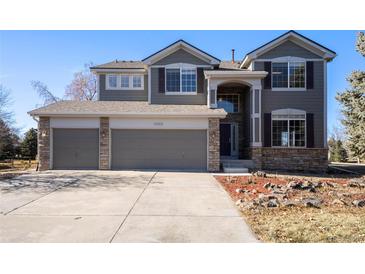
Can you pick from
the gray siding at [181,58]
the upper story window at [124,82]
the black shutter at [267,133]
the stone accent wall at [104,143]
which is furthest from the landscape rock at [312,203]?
the upper story window at [124,82]

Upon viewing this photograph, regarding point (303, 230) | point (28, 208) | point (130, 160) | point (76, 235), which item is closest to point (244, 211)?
point (303, 230)

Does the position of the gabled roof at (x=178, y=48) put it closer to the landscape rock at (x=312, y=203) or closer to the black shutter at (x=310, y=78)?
the black shutter at (x=310, y=78)

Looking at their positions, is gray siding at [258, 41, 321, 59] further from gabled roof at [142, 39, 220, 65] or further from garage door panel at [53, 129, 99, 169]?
garage door panel at [53, 129, 99, 169]

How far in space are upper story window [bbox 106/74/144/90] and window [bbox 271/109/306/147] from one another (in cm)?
893

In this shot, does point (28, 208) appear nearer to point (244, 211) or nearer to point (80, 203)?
point (80, 203)

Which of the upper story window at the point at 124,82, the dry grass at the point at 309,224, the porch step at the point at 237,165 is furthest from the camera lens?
the upper story window at the point at 124,82

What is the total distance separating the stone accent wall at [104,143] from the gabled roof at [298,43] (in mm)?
A: 9168

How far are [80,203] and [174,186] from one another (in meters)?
3.47

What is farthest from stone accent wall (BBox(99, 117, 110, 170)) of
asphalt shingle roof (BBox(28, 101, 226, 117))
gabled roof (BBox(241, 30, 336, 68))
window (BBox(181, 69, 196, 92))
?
gabled roof (BBox(241, 30, 336, 68))

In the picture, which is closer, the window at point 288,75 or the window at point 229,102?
the window at point 288,75

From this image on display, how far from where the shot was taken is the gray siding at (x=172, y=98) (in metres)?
15.4

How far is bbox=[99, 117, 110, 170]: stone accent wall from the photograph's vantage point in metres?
13.7

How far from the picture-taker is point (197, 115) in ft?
44.1

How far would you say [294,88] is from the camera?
585 inches
